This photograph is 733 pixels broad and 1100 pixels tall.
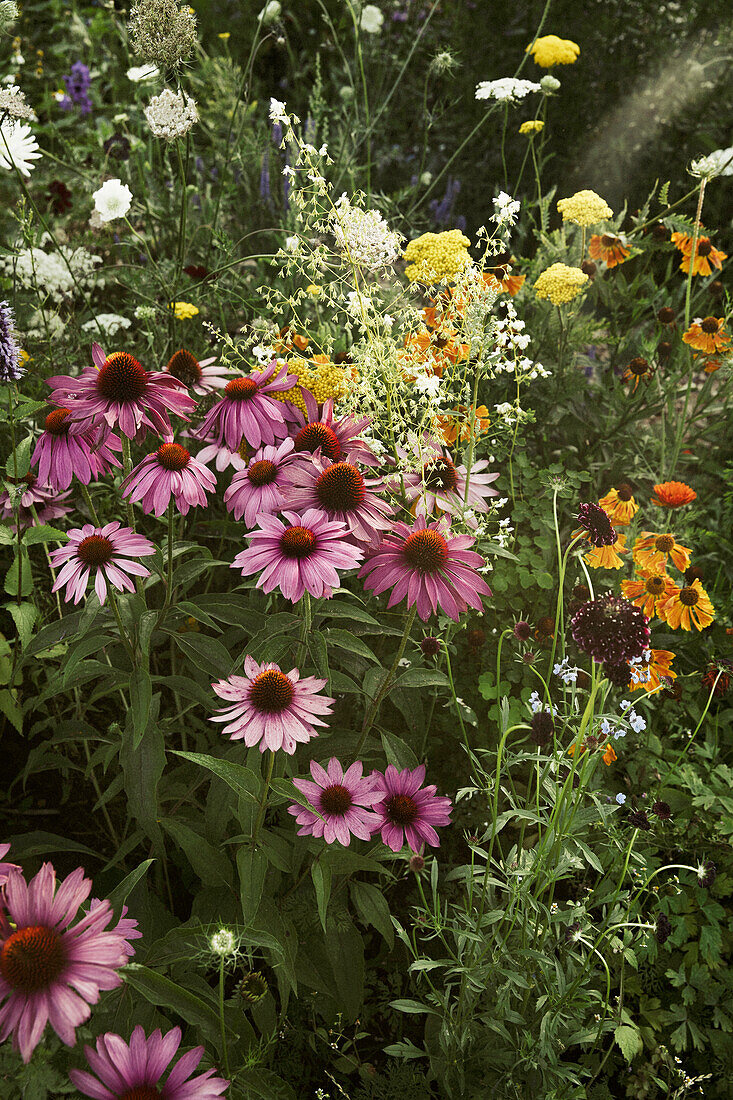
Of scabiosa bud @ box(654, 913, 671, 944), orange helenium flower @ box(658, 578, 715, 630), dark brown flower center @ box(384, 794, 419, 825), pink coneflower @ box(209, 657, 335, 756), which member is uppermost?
orange helenium flower @ box(658, 578, 715, 630)

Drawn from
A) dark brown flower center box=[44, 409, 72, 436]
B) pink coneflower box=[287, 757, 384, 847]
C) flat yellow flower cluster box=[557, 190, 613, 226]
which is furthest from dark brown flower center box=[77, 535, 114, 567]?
flat yellow flower cluster box=[557, 190, 613, 226]

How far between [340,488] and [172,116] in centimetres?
115

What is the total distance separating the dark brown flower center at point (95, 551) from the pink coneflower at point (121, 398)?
176 mm

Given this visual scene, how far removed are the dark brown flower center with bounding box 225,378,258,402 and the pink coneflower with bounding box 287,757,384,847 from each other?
26.0 inches

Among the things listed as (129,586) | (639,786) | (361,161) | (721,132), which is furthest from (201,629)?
(721,132)

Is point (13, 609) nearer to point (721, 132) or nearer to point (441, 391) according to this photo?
point (441, 391)

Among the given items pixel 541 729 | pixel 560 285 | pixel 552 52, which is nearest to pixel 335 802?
pixel 541 729

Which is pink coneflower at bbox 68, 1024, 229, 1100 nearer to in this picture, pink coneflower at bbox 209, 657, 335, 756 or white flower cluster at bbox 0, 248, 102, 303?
pink coneflower at bbox 209, 657, 335, 756

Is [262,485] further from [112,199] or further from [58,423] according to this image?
[112,199]

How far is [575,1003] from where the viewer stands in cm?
129

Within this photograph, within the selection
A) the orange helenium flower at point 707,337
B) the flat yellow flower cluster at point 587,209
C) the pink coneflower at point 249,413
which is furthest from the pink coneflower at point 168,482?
the orange helenium flower at point 707,337

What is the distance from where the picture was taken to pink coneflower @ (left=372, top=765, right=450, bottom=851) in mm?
1340

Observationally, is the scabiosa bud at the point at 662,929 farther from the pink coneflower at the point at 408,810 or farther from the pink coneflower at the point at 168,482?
the pink coneflower at the point at 168,482

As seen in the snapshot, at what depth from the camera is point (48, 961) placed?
82 centimetres
